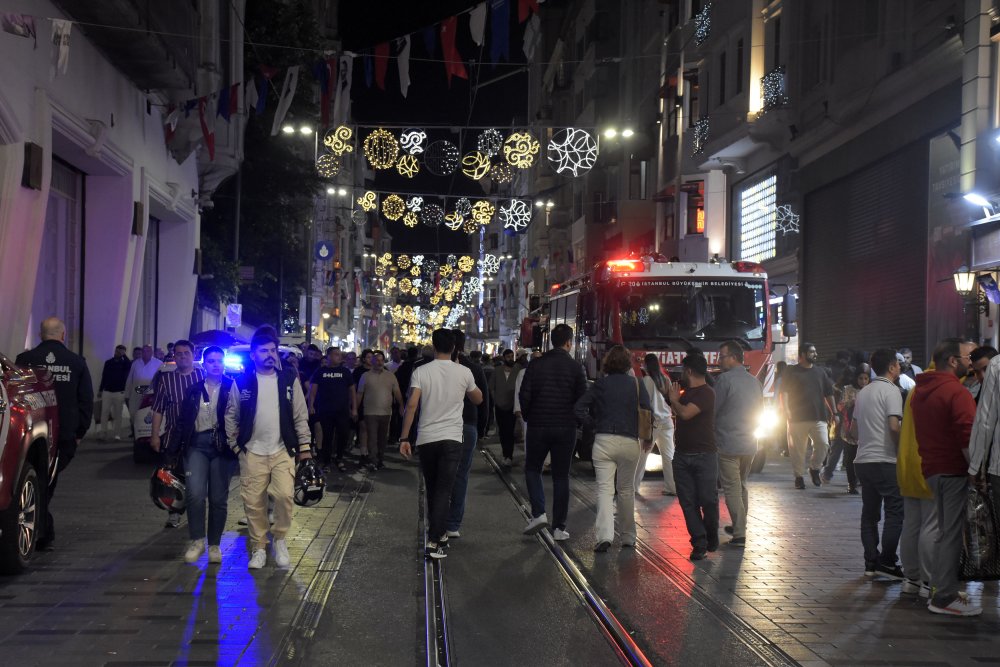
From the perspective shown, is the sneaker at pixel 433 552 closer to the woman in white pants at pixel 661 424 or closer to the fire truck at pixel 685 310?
the woman in white pants at pixel 661 424

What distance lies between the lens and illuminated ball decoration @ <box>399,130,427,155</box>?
914 inches

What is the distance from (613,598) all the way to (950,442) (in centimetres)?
258

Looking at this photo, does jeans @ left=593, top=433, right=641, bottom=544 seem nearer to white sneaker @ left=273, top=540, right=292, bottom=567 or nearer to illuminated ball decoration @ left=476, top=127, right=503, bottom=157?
white sneaker @ left=273, top=540, right=292, bottom=567

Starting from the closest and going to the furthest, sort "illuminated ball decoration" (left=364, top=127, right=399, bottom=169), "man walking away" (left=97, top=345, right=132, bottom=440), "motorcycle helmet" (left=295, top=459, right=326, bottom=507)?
"motorcycle helmet" (left=295, top=459, right=326, bottom=507) → "man walking away" (left=97, top=345, right=132, bottom=440) → "illuminated ball decoration" (left=364, top=127, right=399, bottom=169)

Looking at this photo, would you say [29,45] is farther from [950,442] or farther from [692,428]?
[950,442]

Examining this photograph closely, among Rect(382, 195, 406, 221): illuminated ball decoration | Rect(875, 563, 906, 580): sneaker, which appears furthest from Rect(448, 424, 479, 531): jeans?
Rect(382, 195, 406, 221): illuminated ball decoration

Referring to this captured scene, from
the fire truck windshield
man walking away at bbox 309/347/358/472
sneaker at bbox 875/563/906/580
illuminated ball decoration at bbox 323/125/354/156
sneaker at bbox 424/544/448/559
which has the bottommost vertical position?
sneaker at bbox 424/544/448/559

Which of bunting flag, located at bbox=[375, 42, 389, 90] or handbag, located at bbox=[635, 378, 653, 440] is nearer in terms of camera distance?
handbag, located at bbox=[635, 378, 653, 440]

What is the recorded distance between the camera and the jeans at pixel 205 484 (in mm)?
9742

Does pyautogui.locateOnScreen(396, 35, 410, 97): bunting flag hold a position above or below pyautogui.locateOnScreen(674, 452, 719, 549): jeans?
above

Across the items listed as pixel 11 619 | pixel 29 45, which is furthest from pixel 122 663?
pixel 29 45

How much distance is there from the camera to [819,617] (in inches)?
310

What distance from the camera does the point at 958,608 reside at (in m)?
8.06

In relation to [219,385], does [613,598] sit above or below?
below
